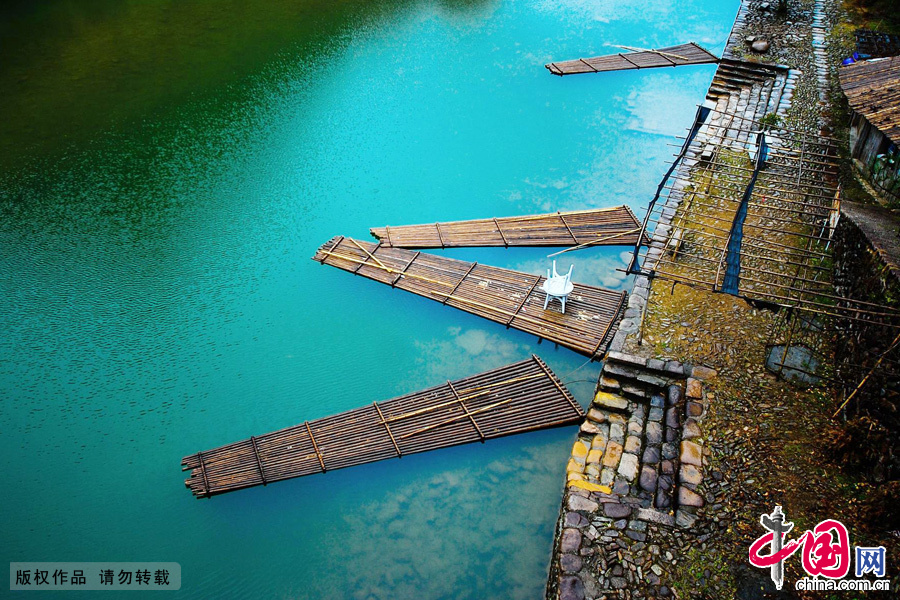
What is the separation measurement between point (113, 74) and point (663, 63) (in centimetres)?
1401

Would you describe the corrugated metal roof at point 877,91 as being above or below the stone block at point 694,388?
above

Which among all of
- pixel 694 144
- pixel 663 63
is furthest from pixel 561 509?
pixel 663 63

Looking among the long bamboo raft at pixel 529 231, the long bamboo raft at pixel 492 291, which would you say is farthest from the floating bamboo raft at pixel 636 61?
the long bamboo raft at pixel 492 291

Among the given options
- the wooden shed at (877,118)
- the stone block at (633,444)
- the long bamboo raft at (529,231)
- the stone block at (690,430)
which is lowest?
the stone block at (633,444)

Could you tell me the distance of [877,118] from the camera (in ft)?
28.0

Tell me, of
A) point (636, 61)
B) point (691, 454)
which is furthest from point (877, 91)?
point (636, 61)

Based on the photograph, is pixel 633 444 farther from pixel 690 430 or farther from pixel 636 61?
pixel 636 61

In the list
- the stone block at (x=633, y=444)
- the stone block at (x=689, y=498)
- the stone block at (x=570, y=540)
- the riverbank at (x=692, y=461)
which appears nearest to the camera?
the riverbank at (x=692, y=461)

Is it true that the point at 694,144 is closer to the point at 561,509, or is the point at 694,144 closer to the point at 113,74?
the point at 561,509

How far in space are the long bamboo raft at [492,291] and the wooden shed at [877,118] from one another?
436cm

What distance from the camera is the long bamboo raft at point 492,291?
28.5 ft

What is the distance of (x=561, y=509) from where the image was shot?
22.1 feet

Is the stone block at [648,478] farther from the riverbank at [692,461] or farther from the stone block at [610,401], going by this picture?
the stone block at [610,401]

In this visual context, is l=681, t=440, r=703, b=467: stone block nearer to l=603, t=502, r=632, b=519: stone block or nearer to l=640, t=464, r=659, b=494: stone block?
l=640, t=464, r=659, b=494: stone block
